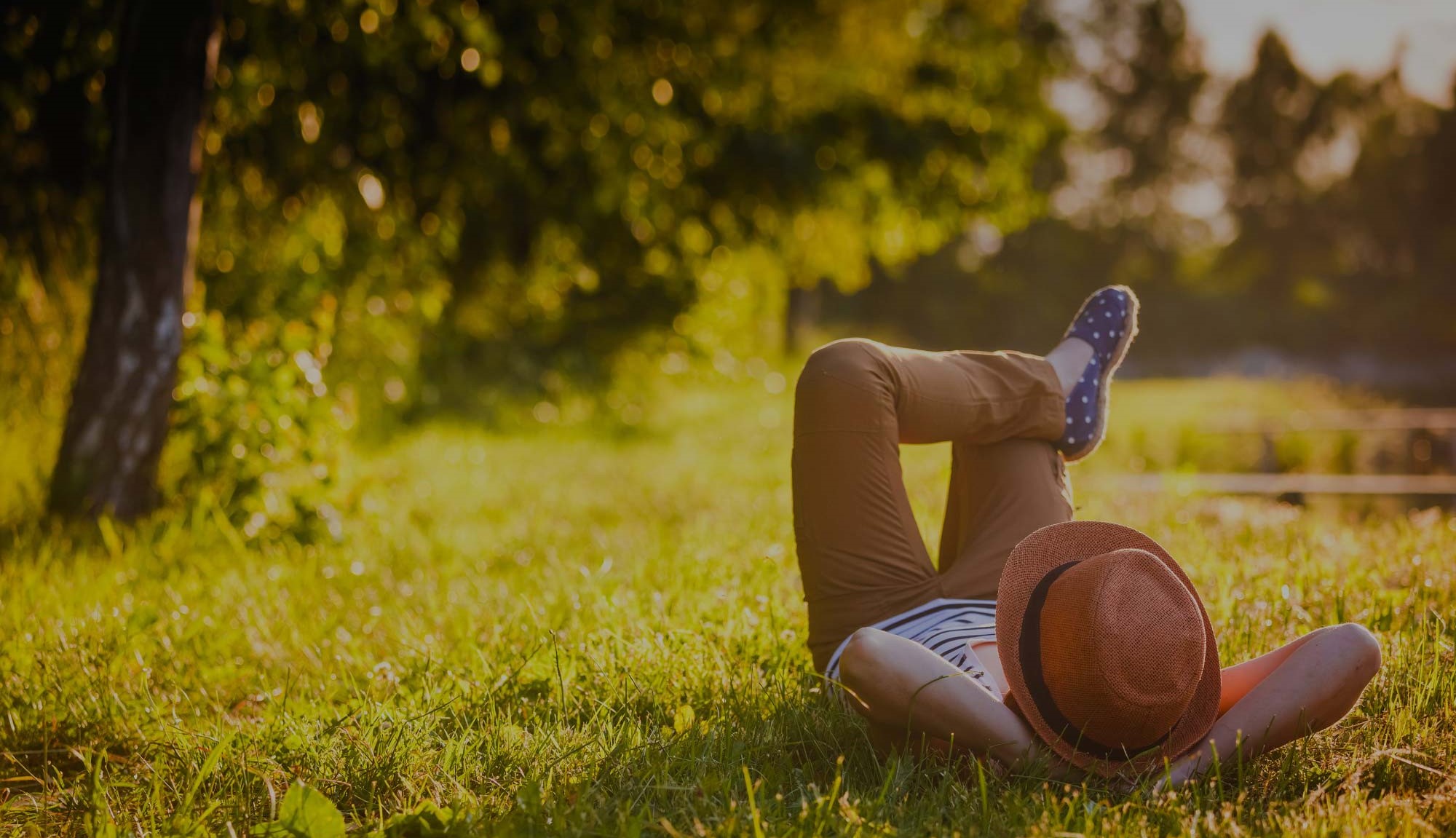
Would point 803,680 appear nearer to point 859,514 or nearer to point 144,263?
point 859,514

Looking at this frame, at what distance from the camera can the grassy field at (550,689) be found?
6.60 feet

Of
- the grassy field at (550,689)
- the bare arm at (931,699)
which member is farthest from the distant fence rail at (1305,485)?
the bare arm at (931,699)

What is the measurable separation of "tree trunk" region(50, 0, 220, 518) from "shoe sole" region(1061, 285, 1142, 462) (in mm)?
3954

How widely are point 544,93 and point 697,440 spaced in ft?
12.6

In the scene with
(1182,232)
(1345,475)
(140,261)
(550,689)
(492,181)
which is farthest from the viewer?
(1182,232)

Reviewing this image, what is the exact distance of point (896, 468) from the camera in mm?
2635

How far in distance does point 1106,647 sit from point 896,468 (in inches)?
30.9

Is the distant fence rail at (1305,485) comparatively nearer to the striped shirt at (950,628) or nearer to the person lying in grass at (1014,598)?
the person lying in grass at (1014,598)

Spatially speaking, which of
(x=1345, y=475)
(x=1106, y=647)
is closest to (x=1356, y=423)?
(x=1345, y=475)

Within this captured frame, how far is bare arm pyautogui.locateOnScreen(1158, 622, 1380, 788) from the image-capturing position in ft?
7.10

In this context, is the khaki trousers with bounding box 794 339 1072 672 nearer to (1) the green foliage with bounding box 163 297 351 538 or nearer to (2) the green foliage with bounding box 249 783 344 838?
(2) the green foliage with bounding box 249 783 344 838

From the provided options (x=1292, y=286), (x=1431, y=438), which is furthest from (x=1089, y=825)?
(x=1292, y=286)

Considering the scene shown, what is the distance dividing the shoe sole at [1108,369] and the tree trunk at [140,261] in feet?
13.0

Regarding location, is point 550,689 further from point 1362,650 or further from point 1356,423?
point 1356,423
